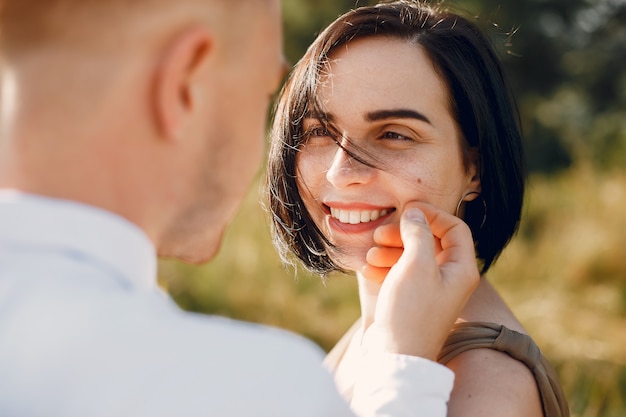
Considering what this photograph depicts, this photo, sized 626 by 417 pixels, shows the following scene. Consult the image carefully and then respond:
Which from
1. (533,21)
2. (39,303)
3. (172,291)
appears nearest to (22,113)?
(39,303)

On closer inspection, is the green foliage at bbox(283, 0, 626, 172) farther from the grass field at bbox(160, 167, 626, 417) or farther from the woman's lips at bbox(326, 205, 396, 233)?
the woman's lips at bbox(326, 205, 396, 233)

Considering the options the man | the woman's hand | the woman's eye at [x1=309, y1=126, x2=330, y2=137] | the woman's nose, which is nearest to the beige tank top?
the woman's hand

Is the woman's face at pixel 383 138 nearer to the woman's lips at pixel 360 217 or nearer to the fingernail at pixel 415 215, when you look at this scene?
the woman's lips at pixel 360 217

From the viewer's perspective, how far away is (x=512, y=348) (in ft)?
6.26

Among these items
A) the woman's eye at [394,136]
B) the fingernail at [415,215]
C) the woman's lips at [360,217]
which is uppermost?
the woman's eye at [394,136]

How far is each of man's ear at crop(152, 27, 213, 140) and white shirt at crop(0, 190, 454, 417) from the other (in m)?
0.16

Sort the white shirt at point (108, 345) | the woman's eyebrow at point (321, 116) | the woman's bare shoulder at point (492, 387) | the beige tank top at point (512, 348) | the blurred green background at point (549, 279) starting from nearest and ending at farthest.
Result: the white shirt at point (108, 345), the woman's bare shoulder at point (492, 387), the beige tank top at point (512, 348), the woman's eyebrow at point (321, 116), the blurred green background at point (549, 279)

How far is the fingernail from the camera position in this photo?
1.82 metres

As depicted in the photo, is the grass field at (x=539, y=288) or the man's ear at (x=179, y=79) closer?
the man's ear at (x=179, y=79)

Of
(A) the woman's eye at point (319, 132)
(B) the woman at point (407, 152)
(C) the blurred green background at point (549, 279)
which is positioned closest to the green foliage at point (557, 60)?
(C) the blurred green background at point (549, 279)

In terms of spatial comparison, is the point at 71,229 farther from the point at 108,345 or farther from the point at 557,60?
the point at 557,60

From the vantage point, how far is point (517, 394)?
1.83 m

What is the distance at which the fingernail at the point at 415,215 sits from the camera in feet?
5.97

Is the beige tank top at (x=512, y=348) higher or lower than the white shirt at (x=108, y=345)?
lower
